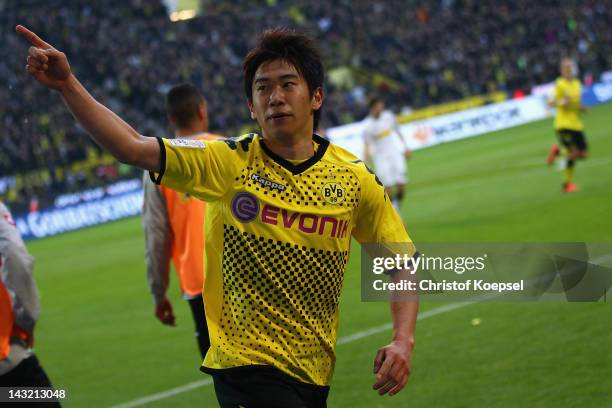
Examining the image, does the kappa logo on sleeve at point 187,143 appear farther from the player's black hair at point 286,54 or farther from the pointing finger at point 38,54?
the pointing finger at point 38,54

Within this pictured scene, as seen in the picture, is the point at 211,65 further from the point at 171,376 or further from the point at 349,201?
the point at 349,201

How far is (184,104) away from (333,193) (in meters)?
2.83

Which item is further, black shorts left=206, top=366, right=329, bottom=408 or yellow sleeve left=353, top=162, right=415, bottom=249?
yellow sleeve left=353, top=162, right=415, bottom=249

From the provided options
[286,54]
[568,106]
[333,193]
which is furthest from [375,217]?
[568,106]

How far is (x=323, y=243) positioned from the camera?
3.86 metres

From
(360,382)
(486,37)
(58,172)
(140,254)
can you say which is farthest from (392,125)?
(486,37)

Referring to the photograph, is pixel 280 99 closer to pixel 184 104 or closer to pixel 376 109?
pixel 184 104

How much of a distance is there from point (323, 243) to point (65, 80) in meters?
1.24

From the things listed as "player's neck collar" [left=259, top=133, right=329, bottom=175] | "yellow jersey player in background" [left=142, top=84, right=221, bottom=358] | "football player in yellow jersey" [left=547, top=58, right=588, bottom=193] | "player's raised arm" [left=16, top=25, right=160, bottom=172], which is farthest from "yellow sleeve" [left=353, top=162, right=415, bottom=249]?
"football player in yellow jersey" [left=547, top=58, right=588, bottom=193]

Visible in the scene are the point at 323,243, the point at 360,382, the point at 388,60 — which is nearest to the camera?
the point at 323,243

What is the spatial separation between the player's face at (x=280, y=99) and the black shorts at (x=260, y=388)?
909 millimetres

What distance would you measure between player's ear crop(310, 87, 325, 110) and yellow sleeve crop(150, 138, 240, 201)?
414 millimetres

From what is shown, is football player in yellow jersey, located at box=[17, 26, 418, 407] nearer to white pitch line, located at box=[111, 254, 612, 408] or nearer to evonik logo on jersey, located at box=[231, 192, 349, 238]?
evonik logo on jersey, located at box=[231, 192, 349, 238]

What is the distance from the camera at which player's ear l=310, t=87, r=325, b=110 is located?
13.0 ft
